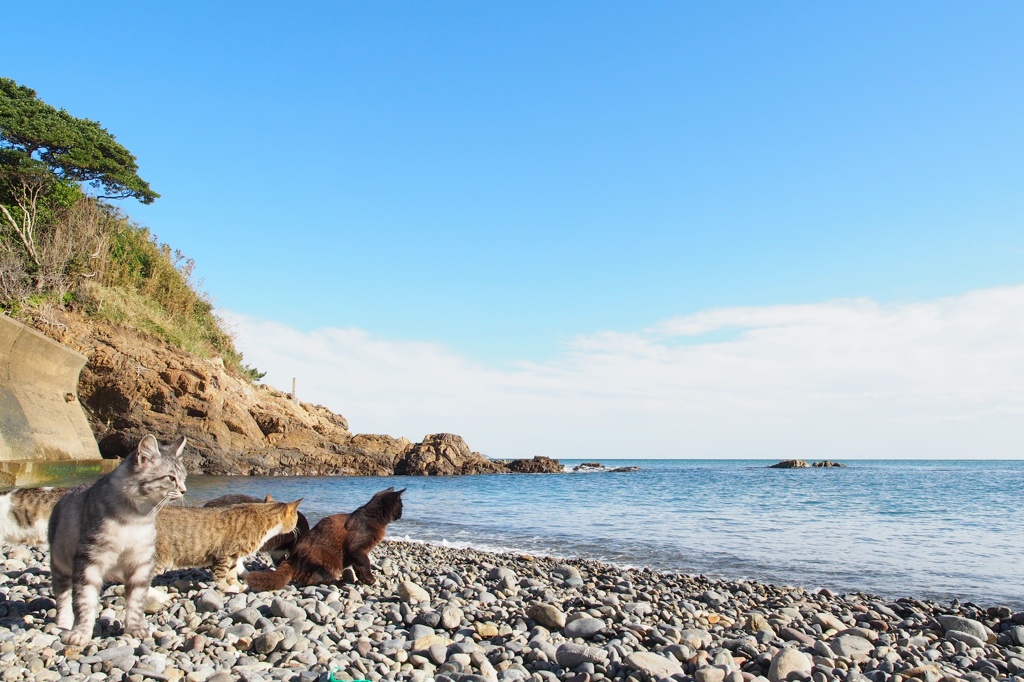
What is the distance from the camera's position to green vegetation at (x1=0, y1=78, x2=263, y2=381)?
21.0 metres

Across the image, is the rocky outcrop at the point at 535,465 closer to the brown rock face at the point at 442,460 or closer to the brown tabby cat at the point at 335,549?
the brown rock face at the point at 442,460

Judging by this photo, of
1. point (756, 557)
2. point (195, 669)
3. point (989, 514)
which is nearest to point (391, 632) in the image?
point (195, 669)

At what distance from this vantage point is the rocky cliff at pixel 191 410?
2202 cm

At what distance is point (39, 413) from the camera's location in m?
13.6

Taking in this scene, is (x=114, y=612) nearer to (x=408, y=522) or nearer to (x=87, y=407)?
(x=408, y=522)

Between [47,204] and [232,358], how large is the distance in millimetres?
9857

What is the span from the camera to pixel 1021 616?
21.8 feet

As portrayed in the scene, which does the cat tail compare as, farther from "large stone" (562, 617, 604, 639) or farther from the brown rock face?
the brown rock face

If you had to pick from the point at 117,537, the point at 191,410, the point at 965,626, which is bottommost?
the point at 965,626

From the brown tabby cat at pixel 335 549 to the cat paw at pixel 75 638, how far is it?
67.7 inches

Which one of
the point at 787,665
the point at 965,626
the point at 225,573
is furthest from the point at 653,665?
the point at 965,626

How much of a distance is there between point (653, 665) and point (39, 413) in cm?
1440

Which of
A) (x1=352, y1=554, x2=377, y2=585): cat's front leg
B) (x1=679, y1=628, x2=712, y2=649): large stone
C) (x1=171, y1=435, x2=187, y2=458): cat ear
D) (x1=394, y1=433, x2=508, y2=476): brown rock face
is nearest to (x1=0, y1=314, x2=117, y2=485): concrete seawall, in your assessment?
(x1=352, y1=554, x2=377, y2=585): cat's front leg

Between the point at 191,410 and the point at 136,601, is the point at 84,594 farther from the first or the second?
the point at 191,410
